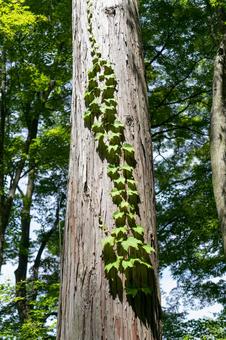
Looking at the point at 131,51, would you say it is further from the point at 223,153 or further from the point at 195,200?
the point at 195,200

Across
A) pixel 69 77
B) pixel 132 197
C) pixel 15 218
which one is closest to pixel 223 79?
pixel 69 77

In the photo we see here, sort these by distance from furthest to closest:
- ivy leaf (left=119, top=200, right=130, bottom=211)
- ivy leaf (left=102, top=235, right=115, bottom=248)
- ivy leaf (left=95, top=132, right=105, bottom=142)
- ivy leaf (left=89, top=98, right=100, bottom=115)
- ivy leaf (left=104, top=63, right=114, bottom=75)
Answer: ivy leaf (left=104, top=63, right=114, bottom=75) → ivy leaf (left=89, top=98, right=100, bottom=115) → ivy leaf (left=95, top=132, right=105, bottom=142) → ivy leaf (left=119, top=200, right=130, bottom=211) → ivy leaf (left=102, top=235, right=115, bottom=248)

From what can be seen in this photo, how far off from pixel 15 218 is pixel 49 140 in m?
4.20

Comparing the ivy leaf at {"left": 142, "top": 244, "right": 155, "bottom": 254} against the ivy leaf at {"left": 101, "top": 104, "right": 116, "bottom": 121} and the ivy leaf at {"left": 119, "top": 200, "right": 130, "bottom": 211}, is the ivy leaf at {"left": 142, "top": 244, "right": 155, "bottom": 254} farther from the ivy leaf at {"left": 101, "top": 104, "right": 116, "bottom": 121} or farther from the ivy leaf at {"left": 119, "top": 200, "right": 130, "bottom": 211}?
the ivy leaf at {"left": 101, "top": 104, "right": 116, "bottom": 121}

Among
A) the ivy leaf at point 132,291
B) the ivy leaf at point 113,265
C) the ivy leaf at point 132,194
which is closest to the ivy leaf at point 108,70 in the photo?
the ivy leaf at point 132,194

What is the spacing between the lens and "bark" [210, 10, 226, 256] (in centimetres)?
698

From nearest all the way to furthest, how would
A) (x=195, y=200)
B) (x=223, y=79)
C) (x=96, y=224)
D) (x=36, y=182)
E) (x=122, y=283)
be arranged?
(x=122, y=283), (x=96, y=224), (x=223, y=79), (x=195, y=200), (x=36, y=182)

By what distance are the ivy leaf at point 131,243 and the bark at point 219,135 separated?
5.18m

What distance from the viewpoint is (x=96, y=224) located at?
2.02 m

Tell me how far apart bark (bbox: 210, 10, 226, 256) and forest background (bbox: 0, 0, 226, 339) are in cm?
124

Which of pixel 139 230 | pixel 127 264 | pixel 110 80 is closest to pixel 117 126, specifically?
pixel 110 80

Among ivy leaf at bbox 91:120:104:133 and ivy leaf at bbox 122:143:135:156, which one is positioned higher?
ivy leaf at bbox 91:120:104:133

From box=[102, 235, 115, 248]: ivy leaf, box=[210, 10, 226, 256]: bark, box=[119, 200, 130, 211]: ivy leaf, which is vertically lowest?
box=[102, 235, 115, 248]: ivy leaf

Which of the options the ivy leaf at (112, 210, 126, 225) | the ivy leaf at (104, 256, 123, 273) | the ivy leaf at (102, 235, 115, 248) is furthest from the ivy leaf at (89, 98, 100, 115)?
the ivy leaf at (104, 256, 123, 273)
